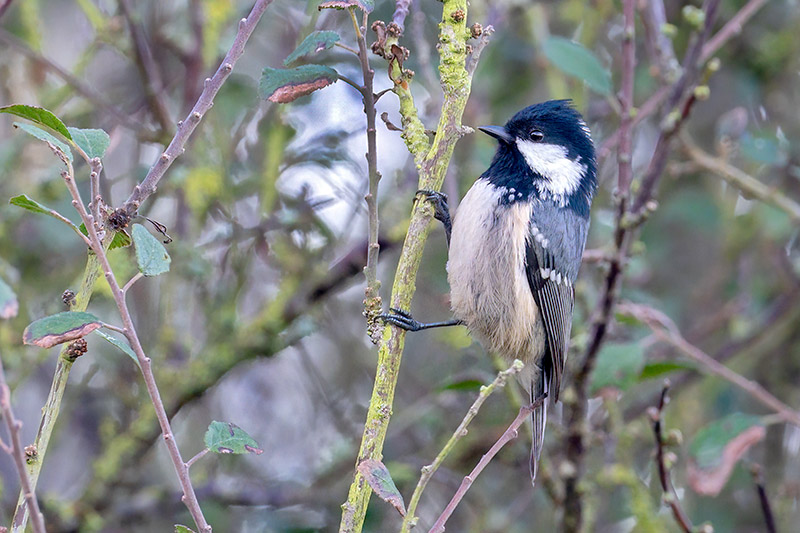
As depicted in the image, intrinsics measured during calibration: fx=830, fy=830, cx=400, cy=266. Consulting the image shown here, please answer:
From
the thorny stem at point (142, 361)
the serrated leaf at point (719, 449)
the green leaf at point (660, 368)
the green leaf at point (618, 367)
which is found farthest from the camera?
the green leaf at point (660, 368)

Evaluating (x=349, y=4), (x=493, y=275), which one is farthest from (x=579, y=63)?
(x=349, y=4)

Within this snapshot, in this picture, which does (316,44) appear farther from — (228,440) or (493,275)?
(493,275)

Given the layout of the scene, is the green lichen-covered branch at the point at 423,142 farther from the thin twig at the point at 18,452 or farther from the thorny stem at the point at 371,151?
the thin twig at the point at 18,452

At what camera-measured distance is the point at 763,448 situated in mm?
4062

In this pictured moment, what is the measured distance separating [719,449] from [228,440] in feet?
6.06

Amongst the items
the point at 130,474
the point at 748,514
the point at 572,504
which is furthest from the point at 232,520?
the point at 748,514

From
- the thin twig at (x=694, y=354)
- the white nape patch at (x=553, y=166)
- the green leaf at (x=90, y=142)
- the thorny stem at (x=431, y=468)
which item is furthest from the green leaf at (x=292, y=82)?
the thin twig at (x=694, y=354)

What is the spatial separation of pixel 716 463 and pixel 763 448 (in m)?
1.69

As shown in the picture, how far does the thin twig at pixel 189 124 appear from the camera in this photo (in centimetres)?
130

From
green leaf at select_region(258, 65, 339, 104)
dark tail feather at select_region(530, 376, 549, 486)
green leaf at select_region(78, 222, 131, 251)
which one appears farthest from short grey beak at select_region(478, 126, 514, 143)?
green leaf at select_region(78, 222, 131, 251)

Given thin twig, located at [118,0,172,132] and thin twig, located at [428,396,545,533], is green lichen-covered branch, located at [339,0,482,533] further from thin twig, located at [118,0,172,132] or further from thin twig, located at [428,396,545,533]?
thin twig, located at [118,0,172,132]

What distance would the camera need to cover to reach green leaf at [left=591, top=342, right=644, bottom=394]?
2648mm

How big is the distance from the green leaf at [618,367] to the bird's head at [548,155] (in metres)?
0.49

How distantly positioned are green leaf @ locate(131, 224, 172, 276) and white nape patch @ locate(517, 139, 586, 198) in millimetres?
1530
